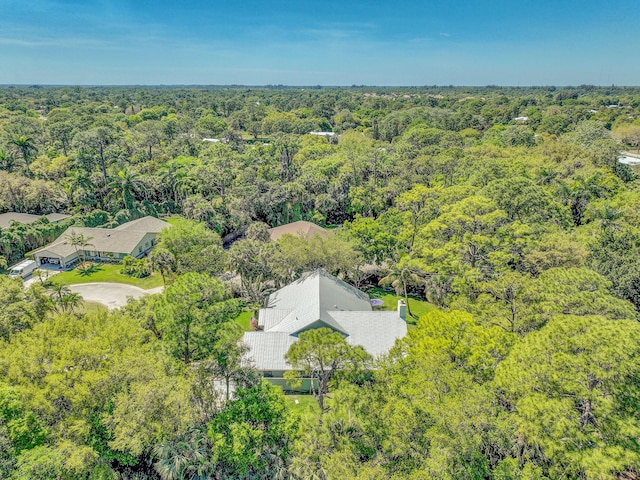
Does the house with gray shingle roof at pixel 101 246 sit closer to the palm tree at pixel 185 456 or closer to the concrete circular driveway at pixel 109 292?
the concrete circular driveway at pixel 109 292

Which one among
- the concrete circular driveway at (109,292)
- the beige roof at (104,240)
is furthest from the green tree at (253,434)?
the beige roof at (104,240)

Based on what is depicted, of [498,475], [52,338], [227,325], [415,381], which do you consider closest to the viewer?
[498,475]

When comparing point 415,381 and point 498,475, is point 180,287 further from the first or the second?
point 498,475

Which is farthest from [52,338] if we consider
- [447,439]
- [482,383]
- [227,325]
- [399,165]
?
[399,165]

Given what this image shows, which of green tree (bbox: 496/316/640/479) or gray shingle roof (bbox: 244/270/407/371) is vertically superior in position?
green tree (bbox: 496/316/640/479)

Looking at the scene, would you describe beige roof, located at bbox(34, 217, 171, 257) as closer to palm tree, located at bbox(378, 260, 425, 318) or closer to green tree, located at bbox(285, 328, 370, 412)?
Result: palm tree, located at bbox(378, 260, 425, 318)

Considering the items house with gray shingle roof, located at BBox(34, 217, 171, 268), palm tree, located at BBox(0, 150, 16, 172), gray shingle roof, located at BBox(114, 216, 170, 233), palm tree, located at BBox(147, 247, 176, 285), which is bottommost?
house with gray shingle roof, located at BBox(34, 217, 171, 268)

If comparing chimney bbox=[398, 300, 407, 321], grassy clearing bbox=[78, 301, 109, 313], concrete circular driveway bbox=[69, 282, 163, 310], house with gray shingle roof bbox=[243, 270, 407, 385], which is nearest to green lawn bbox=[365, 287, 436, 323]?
house with gray shingle roof bbox=[243, 270, 407, 385]
